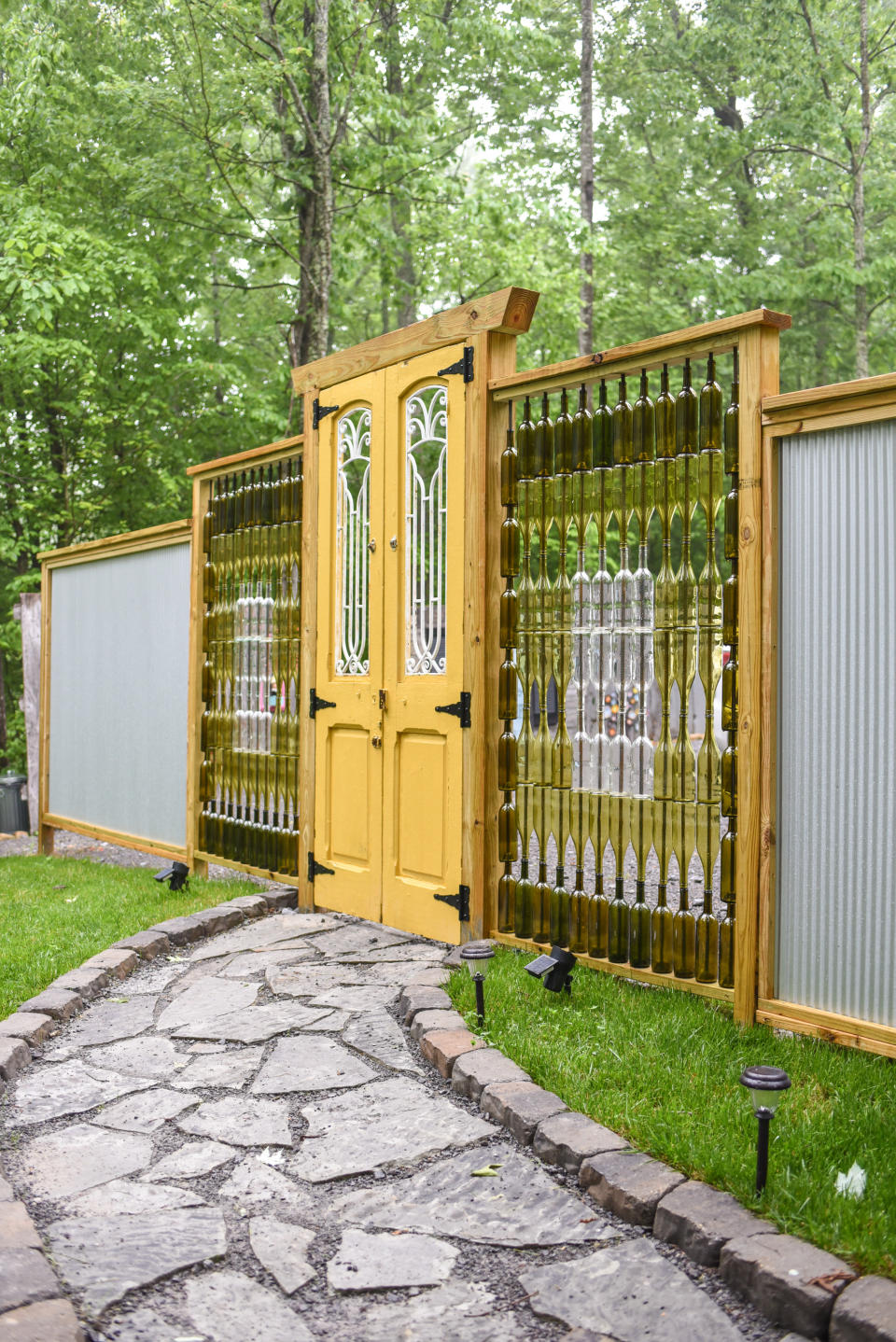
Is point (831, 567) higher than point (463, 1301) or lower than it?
higher

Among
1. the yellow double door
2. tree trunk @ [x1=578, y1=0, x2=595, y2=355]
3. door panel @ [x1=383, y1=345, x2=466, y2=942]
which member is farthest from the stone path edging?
tree trunk @ [x1=578, y1=0, x2=595, y2=355]

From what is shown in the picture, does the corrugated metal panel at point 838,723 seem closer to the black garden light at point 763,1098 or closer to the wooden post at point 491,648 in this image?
the black garden light at point 763,1098

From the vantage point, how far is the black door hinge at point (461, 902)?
516 centimetres

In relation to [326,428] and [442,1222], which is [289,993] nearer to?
[442,1222]

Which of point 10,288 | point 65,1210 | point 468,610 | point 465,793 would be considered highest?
point 10,288

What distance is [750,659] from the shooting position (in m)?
3.94

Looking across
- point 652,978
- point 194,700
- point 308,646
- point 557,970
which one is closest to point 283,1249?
point 557,970

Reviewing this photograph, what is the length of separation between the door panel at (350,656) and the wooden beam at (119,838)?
1.63m

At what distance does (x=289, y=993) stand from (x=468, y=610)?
1.86 metres

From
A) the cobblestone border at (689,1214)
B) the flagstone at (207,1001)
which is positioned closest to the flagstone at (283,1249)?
the cobblestone border at (689,1214)

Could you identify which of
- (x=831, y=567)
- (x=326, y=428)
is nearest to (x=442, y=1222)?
(x=831, y=567)

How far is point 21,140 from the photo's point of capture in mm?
13930

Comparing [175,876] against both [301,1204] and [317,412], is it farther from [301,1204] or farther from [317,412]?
[301,1204]

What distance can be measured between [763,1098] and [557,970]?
5.37 ft
